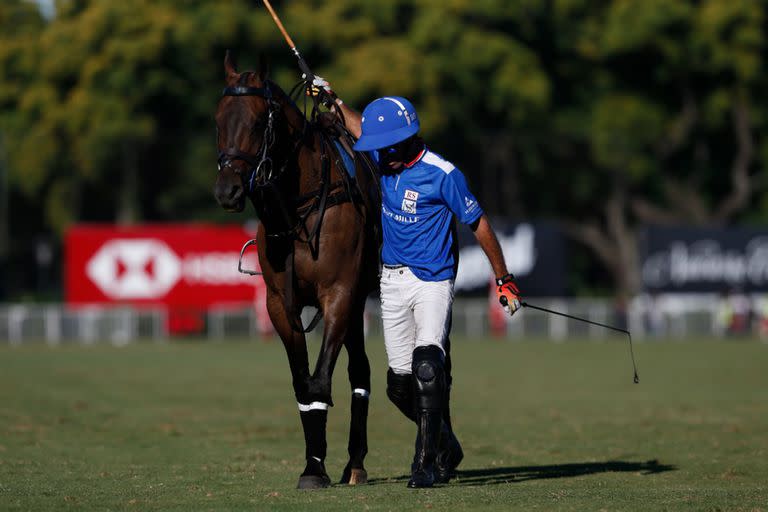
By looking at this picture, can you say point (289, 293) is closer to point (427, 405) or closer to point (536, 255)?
point (427, 405)

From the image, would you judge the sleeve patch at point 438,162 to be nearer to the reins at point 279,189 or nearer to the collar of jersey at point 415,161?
the collar of jersey at point 415,161

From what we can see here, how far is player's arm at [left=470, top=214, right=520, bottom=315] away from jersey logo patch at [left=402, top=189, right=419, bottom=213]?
0.39 metres

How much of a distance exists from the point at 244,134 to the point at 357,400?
7.04 ft

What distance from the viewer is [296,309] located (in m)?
9.62

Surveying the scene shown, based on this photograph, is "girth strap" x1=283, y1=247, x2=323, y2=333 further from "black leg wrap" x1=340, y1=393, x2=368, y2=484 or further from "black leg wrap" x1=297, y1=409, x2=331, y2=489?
"black leg wrap" x1=340, y1=393, x2=368, y2=484

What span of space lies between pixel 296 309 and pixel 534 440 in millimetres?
4867

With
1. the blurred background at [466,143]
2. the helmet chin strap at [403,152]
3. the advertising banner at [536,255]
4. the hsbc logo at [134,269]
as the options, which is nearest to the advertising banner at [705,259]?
the blurred background at [466,143]

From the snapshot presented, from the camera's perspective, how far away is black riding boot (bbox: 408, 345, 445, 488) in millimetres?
9203

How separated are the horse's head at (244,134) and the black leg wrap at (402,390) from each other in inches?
60.6

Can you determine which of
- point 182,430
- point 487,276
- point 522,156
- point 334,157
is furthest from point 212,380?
point 522,156

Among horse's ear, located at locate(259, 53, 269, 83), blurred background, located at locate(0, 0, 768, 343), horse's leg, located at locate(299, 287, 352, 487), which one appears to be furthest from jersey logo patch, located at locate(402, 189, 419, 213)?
blurred background, located at locate(0, 0, 768, 343)

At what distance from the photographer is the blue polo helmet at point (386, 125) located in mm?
9289

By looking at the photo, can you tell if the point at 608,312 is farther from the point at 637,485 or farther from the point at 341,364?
the point at 637,485

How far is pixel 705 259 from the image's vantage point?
4384 cm
